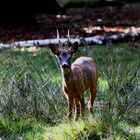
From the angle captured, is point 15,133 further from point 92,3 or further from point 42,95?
point 92,3

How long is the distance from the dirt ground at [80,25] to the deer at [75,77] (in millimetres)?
8608

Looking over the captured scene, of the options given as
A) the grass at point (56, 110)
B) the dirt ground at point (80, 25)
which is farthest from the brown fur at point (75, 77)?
the dirt ground at point (80, 25)

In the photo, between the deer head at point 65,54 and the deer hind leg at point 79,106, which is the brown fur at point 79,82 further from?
the deer head at point 65,54

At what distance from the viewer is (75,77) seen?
25.3 feet

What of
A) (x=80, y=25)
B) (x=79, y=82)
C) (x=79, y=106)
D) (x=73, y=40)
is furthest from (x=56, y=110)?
(x=80, y=25)

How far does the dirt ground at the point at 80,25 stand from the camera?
17.4 m

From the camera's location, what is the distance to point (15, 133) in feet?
26.0

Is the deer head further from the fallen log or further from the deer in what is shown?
the fallen log

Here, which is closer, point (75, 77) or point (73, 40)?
point (75, 77)

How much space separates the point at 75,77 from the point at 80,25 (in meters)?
12.1

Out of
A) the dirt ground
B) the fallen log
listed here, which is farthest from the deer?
the dirt ground

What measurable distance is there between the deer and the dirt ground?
339 inches

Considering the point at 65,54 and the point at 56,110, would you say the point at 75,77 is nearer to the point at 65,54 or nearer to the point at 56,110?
the point at 65,54

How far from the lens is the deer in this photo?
24.4 feet
